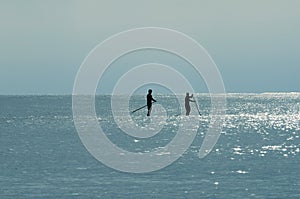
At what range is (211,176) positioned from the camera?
214 feet

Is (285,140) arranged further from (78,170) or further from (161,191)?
(161,191)

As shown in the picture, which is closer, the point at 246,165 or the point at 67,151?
the point at 246,165

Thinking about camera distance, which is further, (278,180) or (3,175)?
(3,175)

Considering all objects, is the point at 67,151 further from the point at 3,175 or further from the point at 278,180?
the point at 278,180

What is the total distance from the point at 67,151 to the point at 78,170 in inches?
843

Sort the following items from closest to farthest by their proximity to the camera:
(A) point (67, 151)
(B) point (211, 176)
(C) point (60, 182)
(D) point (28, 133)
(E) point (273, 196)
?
(E) point (273, 196)
(C) point (60, 182)
(B) point (211, 176)
(A) point (67, 151)
(D) point (28, 133)

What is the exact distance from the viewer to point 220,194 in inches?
2144

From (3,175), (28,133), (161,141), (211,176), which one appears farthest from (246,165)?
(28,133)

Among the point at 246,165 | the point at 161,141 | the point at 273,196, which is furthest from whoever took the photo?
the point at 161,141

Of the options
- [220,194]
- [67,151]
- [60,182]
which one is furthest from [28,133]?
[220,194]

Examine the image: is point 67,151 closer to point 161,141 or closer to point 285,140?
point 161,141

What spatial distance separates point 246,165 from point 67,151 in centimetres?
2611

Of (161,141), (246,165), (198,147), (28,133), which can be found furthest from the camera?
(28,133)

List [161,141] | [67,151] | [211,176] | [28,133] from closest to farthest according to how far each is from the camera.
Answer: [211,176] < [67,151] < [161,141] < [28,133]
